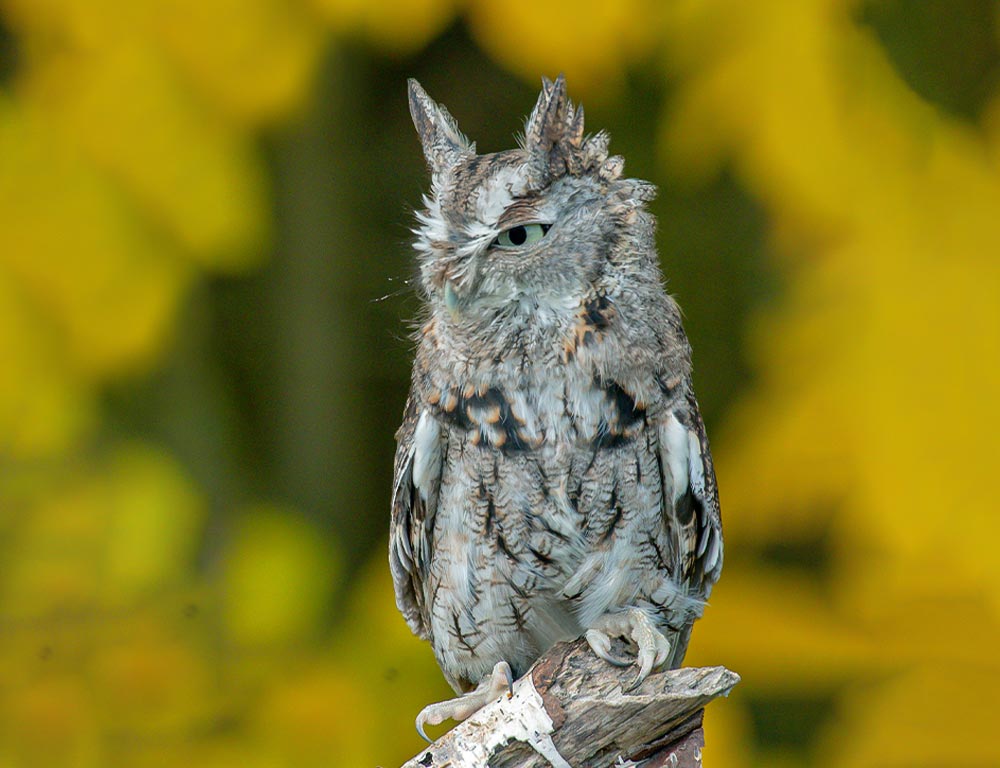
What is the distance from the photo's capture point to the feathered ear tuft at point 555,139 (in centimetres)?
117

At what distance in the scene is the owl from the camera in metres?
1.17

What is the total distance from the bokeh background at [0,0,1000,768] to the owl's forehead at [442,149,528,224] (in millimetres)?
976

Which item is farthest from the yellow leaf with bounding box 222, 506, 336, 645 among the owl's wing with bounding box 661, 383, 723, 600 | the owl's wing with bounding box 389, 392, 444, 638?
the owl's wing with bounding box 661, 383, 723, 600

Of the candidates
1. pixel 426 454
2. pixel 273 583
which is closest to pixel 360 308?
pixel 273 583

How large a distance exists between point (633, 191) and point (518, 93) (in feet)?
3.59

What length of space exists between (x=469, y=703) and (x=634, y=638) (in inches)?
9.5

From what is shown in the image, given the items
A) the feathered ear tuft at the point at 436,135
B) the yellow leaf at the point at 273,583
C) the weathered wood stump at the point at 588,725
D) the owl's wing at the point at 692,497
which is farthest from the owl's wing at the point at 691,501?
the yellow leaf at the point at 273,583

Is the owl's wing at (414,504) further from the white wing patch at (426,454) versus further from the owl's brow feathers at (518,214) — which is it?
the owl's brow feathers at (518,214)

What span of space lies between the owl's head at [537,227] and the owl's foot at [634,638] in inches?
15.0

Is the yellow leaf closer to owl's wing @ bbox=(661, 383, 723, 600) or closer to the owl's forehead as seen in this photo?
Answer: owl's wing @ bbox=(661, 383, 723, 600)

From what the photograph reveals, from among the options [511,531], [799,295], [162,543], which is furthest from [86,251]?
[799,295]

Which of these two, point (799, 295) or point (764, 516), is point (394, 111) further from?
point (764, 516)

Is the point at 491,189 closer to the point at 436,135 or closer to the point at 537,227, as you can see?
the point at 537,227

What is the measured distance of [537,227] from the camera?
116cm
